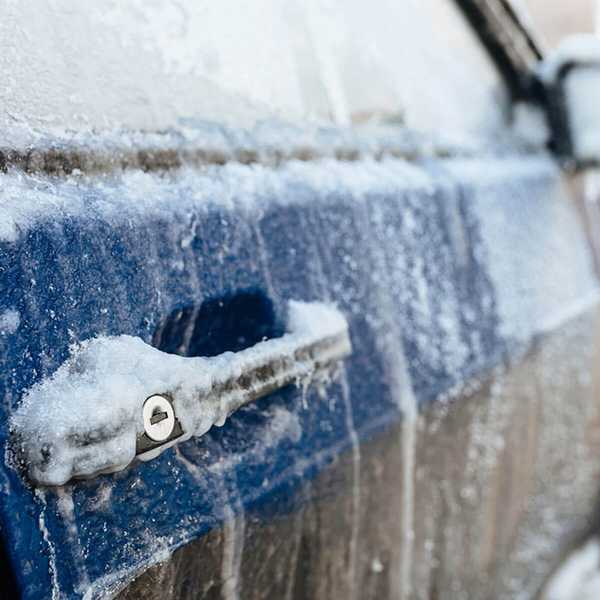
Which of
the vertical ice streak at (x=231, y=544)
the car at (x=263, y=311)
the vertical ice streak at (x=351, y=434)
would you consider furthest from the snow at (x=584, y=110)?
the vertical ice streak at (x=231, y=544)

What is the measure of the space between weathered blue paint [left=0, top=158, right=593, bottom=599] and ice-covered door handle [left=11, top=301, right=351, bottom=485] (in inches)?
0.7

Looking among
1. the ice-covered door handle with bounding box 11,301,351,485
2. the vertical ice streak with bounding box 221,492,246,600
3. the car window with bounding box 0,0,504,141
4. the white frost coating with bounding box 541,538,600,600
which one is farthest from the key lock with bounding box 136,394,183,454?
the white frost coating with bounding box 541,538,600,600

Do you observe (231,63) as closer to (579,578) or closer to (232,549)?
(232,549)

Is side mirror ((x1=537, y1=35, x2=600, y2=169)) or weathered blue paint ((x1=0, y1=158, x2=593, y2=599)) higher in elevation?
side mirror ((x1=537, y1=35, x2=600, y2=169))

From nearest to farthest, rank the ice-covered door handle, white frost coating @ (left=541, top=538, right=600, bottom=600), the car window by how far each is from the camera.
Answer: the ice-covered door handle, the car window, white frost coating @ (left=541, top=538, right=600, bottom=600)

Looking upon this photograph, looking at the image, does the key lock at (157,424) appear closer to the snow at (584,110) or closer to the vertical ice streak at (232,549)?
the vertical ice streak at (232,549)

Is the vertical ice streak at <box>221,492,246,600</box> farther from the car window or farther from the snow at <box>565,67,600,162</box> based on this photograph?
the snow at <box>565,67,600,162</box>

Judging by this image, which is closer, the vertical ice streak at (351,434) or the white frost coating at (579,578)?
the vertical ice streak at (351,434)

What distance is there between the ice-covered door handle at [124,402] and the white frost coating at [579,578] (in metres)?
1.44

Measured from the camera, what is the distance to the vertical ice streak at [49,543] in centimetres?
64

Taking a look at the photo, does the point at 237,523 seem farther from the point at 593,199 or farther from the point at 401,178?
the point at 593,199

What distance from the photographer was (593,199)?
7.00 feet

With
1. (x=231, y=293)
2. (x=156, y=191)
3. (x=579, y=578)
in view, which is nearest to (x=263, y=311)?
(x=231, y=293)

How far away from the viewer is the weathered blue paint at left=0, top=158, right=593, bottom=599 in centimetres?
66
